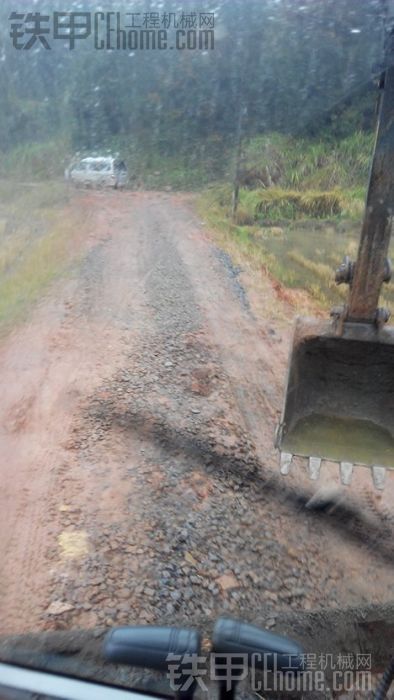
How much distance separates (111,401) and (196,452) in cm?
52

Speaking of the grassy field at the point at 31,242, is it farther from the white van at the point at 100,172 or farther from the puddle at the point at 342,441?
the puddle at the point at 342,441

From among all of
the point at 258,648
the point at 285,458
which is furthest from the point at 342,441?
the point at 258,648

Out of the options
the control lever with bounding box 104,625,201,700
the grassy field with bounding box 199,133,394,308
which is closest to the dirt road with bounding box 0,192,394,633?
the grassy field with bounding box 199,133,394,308

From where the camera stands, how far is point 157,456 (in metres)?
2.73

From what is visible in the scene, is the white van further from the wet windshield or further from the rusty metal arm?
the rusty metal arm

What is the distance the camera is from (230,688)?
1.20 metres

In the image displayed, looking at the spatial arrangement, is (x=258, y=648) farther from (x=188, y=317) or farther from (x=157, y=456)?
(x=188, y=317)

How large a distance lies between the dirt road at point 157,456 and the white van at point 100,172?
8 centimetres

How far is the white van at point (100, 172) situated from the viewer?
3066 millimetres

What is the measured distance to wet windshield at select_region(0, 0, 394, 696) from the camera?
216cm

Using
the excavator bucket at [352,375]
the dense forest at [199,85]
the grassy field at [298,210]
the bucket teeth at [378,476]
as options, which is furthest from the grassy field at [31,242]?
the bucket teeth at [378,476]

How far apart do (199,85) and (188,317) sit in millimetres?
1269

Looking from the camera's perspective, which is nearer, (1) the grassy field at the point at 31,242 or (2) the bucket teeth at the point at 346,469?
(2) the bucket teeth at the point at 346,469

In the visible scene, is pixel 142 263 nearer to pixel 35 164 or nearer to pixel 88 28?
pixel 35 164
